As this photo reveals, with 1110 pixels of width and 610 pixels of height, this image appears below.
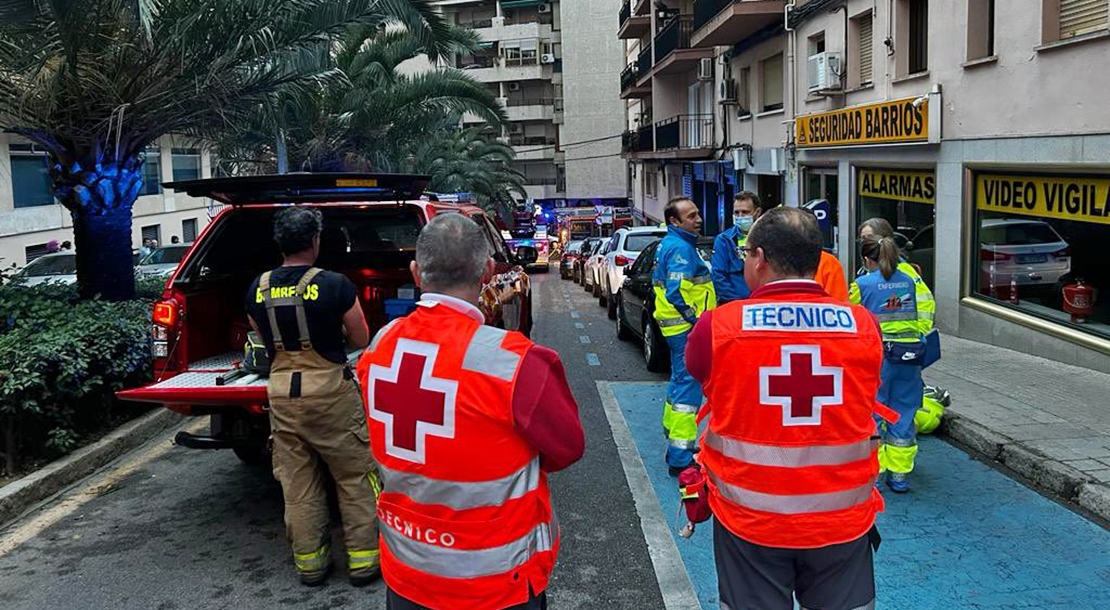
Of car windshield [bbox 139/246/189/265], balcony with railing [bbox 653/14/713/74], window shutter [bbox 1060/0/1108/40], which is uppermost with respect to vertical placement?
balcony with railing [bbox 653/14/713/74]

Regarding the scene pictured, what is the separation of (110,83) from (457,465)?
7364 mm

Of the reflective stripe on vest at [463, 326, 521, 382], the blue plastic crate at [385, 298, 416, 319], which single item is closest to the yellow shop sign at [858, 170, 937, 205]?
the blue plastic crate at [385, 298, 416, 319]

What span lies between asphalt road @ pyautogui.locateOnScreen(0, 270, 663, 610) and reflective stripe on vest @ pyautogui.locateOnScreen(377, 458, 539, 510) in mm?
1804

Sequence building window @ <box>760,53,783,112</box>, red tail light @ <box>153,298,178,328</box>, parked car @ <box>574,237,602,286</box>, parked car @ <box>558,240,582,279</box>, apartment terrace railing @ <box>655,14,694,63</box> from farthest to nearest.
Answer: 1. parked car @ <box>558,240,582,279</box>
2. apartment terrace railing @ <box>655,14,694,63</box>
3. parked car @ <box>574,237,602,286</box>
4. building window @ <box>760,53,783,112</box>
5. red tail light @ <box>153,298,178,328</box>

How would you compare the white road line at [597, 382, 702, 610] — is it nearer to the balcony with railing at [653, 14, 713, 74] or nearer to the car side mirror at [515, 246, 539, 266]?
the car side mirror at [515, 246, 539, 266]

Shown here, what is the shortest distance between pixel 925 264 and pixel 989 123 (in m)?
2.74

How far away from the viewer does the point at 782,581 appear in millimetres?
2746

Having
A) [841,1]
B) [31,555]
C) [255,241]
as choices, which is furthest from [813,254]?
[841,1]

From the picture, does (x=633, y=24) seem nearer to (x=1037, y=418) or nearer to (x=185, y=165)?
(x=185, y=165)

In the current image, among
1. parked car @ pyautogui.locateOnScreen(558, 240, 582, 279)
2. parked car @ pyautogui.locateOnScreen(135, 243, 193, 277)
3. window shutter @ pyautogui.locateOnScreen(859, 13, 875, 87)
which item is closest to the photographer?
window shutter @ pyautogui.locateOnScreen(859, 13, 875, 87)

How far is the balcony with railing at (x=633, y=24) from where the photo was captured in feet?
115

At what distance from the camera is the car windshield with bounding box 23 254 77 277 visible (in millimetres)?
16016

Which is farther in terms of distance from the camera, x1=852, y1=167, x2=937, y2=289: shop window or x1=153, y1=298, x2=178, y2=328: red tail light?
x1=852, y1=167, x2=937, y2=289: shop window

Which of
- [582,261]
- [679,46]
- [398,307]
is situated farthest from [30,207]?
[398,307]
